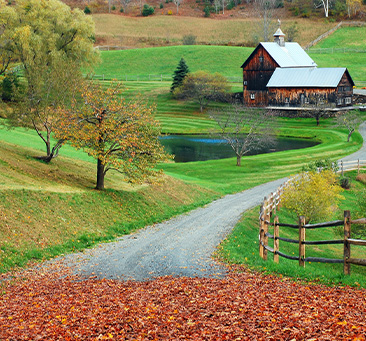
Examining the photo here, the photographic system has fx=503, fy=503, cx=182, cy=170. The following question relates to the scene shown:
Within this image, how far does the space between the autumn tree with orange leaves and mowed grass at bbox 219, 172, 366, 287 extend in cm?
695

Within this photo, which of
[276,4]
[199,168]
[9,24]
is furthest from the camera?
[276,4]

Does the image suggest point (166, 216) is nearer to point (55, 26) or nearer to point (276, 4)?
point (55, 26)

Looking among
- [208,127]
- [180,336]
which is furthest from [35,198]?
[208,127]

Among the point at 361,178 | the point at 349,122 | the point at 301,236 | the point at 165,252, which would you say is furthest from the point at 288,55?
the point at 301,236

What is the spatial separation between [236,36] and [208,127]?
61008mm

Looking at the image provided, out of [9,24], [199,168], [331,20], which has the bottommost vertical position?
[199,168]

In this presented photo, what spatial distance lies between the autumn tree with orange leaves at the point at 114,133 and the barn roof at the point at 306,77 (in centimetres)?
5912

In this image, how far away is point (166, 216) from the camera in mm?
29672

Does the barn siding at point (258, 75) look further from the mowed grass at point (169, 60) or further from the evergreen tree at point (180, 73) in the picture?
the mowed grass at point (169, 60)

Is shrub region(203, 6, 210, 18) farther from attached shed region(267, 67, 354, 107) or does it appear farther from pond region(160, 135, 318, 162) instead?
pond region(160, 135, 318, 162)

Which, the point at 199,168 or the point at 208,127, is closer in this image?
the point at 199,168

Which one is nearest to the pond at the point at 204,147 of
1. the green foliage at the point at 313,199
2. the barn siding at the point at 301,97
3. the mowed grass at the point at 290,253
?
the barn siding at the point at 301,97

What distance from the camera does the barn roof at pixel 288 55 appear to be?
93000mm

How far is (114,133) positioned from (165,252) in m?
11.6
